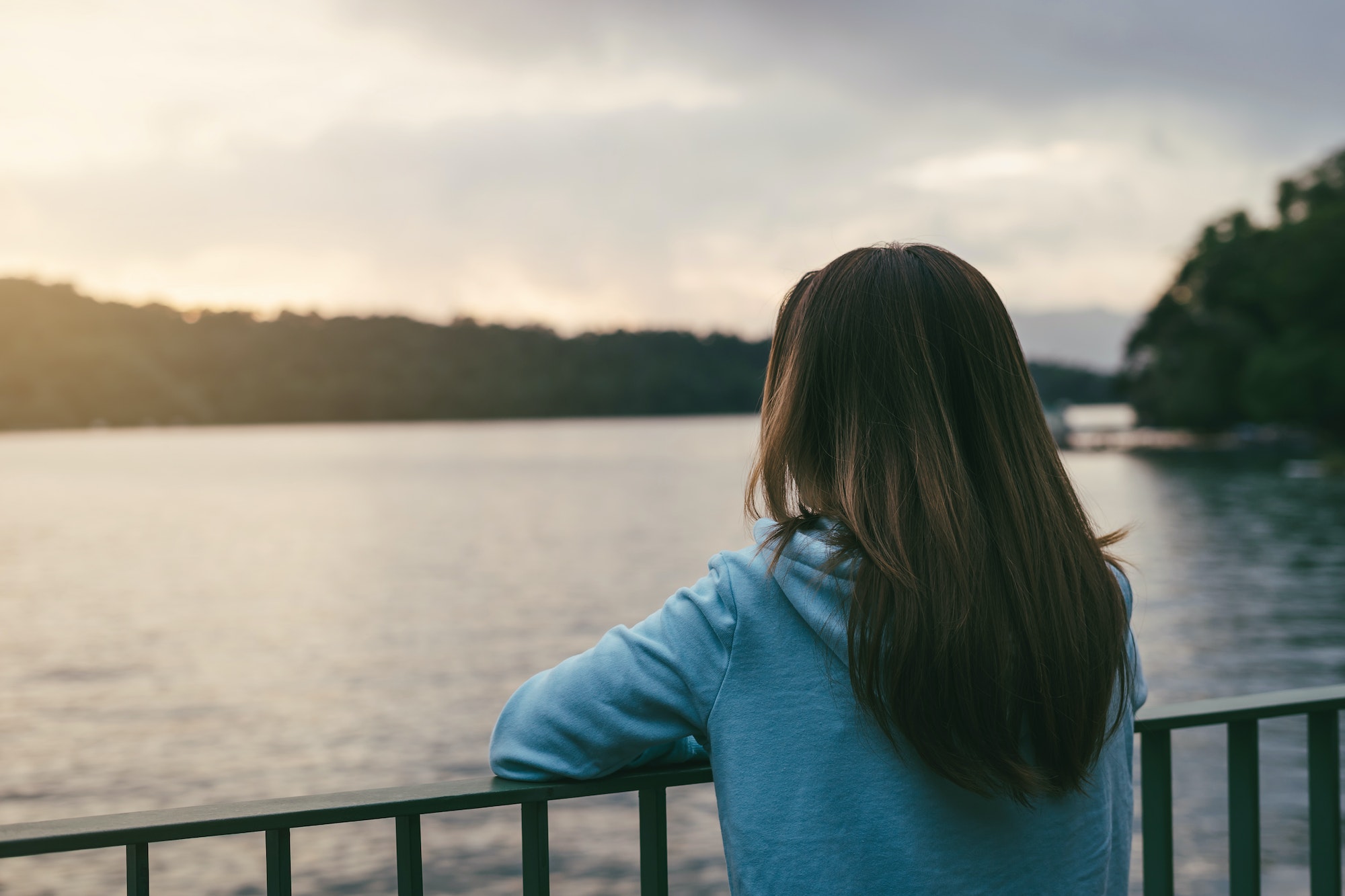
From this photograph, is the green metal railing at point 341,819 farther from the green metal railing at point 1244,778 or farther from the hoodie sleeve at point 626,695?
the green metal railing at point 1244,778

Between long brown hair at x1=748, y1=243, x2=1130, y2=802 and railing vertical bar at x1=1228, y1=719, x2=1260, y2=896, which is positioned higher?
long brown hair at x1=748, y1=243, x2=1130, y2=802

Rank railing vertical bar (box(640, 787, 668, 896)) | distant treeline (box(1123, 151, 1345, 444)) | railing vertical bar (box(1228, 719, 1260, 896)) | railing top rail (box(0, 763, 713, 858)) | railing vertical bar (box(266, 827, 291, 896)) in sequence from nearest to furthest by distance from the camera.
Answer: railing top rail (box(0, 763, 713, 858)), railing vertical bar (box(266, 827, 291, 896)), railing vertical bar (box(640, 787, 668, 896)), railing vertical bar (box(1228, 719, 1260, 896)), distant treeline (box(1123, 151, 1345, 444))

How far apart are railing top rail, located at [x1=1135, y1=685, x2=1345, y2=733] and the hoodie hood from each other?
76cm

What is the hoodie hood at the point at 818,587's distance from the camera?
102 cm

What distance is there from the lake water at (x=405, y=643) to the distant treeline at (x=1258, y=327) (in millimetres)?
4884

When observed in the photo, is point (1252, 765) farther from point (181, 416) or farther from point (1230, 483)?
point (181, 416)

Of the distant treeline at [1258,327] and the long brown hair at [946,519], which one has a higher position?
the distant treeline at [1258,327]

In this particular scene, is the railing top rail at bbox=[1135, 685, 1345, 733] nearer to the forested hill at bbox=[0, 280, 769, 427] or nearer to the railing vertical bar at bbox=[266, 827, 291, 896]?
the railing vertical bar at bbox=[266, 827, 291, 896]

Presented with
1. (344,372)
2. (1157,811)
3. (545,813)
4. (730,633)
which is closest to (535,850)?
(545,813)

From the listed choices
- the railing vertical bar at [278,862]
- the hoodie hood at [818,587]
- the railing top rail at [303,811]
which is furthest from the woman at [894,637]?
the railing vertical bar at [278,862]

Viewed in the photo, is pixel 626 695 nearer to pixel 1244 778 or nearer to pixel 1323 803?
pixel 1244 778

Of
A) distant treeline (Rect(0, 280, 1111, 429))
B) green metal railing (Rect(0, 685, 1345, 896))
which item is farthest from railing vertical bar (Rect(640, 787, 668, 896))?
distant treeline (Rect(0, 280, 1111, 429))

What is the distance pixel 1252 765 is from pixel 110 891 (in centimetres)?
1161

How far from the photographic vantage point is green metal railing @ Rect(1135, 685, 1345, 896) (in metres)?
1.62
